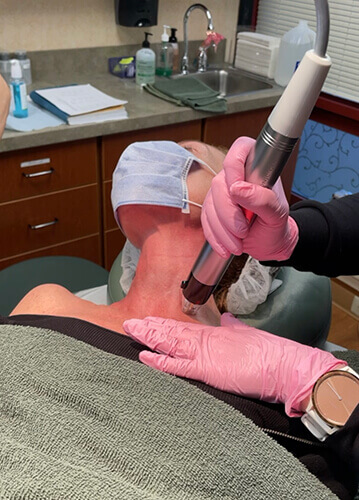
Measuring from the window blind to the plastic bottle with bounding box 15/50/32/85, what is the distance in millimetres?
1429

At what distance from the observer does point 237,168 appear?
788 millimetres

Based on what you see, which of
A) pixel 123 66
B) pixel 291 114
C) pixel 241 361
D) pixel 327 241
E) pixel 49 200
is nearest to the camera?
pixel 291 114

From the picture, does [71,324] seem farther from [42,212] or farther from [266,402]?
[42,212]

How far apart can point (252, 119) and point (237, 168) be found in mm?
1850

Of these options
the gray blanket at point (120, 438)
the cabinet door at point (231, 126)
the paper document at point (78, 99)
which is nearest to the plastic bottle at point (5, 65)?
the paper document at point (78, 99)

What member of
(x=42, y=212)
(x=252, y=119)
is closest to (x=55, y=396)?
(x=42, y=212)

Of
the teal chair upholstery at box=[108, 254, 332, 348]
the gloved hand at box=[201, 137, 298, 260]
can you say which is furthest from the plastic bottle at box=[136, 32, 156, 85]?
the gloved hand at box=[201, 137, 298, 260]

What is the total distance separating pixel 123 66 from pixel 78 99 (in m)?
0.52

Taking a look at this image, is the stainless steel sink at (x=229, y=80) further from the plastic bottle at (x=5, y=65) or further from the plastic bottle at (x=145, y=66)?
the plastic bottle at (x=5, y=65)

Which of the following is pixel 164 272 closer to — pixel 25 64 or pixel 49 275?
pixel 49 275

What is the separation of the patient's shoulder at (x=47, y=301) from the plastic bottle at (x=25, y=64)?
1.53 metres

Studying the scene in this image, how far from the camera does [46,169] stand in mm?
2033

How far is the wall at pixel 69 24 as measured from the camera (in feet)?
7.62

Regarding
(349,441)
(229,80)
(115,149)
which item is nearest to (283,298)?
(349,441)
